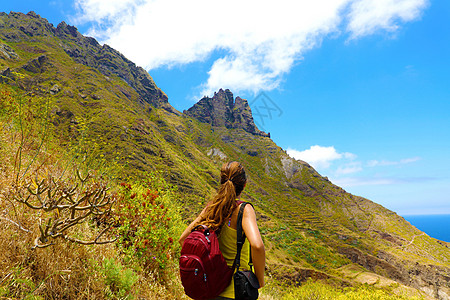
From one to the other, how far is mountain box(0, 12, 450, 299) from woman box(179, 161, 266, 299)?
393 cm

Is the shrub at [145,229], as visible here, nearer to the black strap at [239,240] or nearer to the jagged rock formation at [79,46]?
the black strap at [239,240]

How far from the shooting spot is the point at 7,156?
4.06 m

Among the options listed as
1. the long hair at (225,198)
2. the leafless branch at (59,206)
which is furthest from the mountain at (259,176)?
the long hair at (225,198)

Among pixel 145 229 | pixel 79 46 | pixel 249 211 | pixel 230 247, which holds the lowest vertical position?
pixel 145 229

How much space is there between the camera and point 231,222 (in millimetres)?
2119

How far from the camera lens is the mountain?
65000mm

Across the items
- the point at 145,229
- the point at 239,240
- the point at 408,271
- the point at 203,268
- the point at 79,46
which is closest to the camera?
the point at 203,268

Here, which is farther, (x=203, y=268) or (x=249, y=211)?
(x=249, y=211)

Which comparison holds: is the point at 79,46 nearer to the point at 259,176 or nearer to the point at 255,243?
the point at 259,176

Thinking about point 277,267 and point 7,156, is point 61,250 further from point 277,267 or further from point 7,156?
point 277,267

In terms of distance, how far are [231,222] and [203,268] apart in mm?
469

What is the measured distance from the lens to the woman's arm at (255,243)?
1.89 metres

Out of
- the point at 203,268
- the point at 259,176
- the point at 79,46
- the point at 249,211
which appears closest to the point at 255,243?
the point at 249,211

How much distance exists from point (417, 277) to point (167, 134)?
4944 inches
